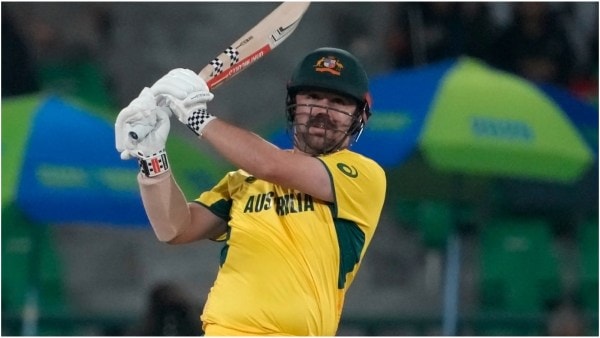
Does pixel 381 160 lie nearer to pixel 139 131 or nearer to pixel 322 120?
pixel 322 120

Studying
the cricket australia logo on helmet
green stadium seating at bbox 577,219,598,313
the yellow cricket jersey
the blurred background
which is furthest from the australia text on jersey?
green stadium seating at bbox 577,219,598,313

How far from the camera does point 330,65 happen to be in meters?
4.91

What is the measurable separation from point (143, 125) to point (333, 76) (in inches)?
27.7

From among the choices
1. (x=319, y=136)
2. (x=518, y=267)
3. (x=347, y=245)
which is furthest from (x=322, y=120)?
(x=518, y=267)

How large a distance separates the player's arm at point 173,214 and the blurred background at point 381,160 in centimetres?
323

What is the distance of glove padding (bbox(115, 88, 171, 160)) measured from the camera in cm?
466

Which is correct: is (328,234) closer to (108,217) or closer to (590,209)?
(108,217)

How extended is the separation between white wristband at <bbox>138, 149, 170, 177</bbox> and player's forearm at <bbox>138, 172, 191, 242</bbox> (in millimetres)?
18

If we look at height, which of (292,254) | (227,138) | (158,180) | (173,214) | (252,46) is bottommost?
(292,254)

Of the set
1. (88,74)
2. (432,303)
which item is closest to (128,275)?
(88,74)

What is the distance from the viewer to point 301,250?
186 inches

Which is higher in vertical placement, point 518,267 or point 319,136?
point 319,136

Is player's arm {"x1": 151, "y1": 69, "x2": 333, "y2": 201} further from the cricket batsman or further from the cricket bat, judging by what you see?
the cricket bat

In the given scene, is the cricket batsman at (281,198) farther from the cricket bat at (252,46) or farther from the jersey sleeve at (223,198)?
the cricket bat at (252,46)
